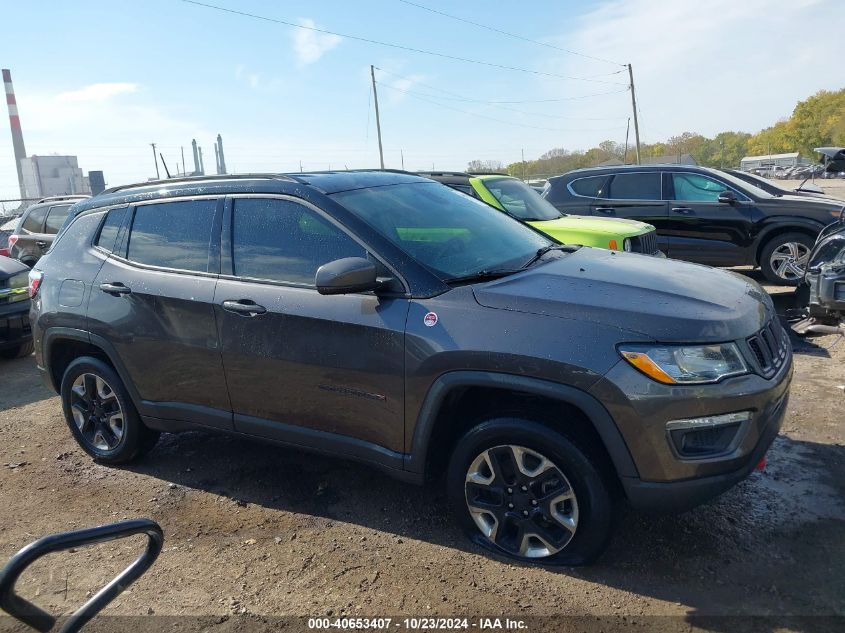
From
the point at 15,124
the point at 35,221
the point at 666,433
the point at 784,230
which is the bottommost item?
the point at 666,433

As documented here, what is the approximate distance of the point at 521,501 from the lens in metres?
Result: 3.11

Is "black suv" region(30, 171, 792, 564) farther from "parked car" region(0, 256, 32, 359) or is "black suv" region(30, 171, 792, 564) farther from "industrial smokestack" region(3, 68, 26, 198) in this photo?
"industrial smokestack" region(3, 68, 26, 198)

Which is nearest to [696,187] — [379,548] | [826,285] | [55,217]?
[826,285]

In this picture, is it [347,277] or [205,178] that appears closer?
[347,277]

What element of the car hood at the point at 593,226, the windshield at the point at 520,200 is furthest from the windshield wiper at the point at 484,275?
the windshield at the point at 520,200

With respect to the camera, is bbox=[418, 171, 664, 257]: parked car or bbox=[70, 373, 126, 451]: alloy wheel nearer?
bbox=[70, 373, 126, 451]: alloy wheel

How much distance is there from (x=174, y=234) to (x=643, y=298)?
2776 mm

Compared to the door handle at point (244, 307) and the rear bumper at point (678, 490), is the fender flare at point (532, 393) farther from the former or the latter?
the door handle at point (244, 307)

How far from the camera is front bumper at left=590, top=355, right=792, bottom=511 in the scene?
8.98 ft

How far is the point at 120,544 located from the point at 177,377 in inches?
38.1

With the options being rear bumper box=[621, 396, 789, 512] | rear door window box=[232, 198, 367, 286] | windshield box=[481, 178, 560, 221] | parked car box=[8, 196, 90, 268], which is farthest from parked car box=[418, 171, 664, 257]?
parked car box=[8, 196, 90, 268]

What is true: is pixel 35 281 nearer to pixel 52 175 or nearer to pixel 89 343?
pixel 89 343

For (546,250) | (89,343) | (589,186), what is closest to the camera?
(546,250)

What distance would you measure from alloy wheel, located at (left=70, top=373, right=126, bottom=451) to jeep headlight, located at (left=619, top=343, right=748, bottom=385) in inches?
132
